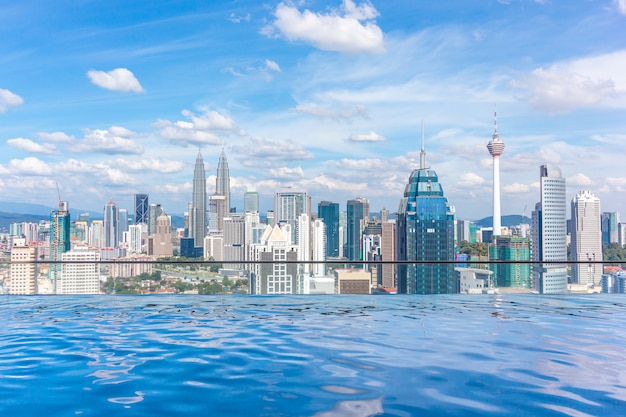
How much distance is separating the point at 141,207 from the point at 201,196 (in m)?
19.6

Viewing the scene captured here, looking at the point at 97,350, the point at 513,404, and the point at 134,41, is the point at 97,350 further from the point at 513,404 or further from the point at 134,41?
the point at 134,41

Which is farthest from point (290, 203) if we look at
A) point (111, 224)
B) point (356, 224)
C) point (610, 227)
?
point (610, 227)

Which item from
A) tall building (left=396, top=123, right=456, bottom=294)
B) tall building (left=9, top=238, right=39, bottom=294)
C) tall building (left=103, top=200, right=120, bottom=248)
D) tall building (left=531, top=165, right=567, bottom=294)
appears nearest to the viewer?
tall building (left=9, top=238, right=39, bottom=294)

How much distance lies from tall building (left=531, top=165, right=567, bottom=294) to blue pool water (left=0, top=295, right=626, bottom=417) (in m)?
0.71

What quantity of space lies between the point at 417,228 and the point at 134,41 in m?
18.5

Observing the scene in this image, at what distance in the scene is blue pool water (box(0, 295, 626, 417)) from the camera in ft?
9.00

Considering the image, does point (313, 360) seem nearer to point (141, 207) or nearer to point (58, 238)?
point (58, 238)

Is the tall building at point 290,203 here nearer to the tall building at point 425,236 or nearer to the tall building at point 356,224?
the tall building at point 356,224

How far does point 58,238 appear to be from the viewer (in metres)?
15.3

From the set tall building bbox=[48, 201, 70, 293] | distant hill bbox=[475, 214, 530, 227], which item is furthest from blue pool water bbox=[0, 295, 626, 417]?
distant hill bbox=[475, 214, 530, 227]

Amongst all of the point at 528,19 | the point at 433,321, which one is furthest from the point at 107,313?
the point at 528,19

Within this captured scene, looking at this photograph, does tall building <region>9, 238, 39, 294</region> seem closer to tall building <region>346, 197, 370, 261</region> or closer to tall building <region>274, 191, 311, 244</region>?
tall building <region>346, 197, 370, 261</region>

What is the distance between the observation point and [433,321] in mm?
5465

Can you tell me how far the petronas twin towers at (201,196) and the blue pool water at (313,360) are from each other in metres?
25.4
